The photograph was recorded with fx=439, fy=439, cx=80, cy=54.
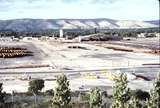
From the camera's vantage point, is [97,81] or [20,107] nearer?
[20,107]

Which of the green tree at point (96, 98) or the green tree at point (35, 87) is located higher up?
the green tree at point (96, 98)

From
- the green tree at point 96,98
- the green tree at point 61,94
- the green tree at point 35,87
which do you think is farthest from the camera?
the green tree at point 35,87

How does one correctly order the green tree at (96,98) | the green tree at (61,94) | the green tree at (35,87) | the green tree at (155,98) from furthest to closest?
1. the green tree at (35,87)
2. the green tree at (96,98)
3. the green tree at (61,94)
4. the green tree at (155,98)

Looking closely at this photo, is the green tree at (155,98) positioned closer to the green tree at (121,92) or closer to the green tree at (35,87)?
the green tree at (121,92)

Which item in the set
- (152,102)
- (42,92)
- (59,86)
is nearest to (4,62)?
(42,92)

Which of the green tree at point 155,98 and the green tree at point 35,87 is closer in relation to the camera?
the green tree at point 155,98

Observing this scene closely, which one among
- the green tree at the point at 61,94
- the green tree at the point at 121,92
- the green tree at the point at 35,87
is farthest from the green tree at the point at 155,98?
the green tree at the point at 35,87

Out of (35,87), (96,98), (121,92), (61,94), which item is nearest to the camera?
(121,92)

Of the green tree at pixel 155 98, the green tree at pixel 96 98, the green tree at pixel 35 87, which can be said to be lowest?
the green tree at pixel 35 87

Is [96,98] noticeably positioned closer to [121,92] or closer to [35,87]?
[121,92]

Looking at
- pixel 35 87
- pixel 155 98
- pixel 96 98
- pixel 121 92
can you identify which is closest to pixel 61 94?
pixel 96 98

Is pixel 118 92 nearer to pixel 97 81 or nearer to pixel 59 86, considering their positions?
pixel 59 86
